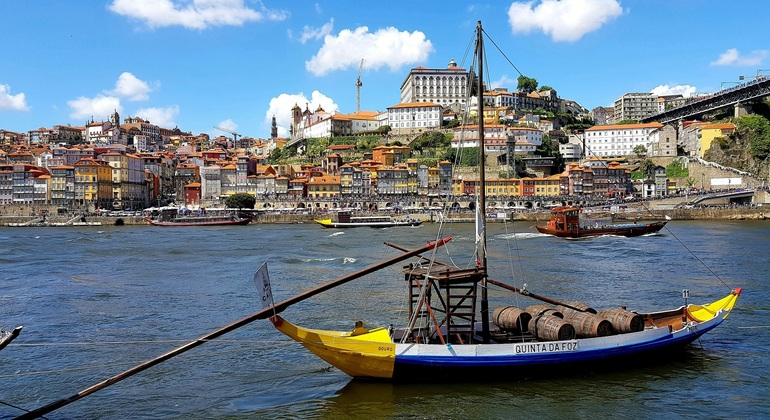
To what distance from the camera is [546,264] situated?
113 feet

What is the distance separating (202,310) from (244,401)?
9820 mm

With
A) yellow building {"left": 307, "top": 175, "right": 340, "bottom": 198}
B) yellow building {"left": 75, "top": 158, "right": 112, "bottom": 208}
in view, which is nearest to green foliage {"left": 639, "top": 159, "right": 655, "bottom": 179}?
yellow building {"left": 307, "top": 175, "right": 340, "bottom": 198}

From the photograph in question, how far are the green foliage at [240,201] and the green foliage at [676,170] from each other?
210ft

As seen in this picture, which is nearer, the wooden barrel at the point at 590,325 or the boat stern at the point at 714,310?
the wooden barrel at the point at 590,325

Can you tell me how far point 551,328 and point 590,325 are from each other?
961 millimetres

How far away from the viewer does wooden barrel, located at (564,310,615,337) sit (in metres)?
13.5

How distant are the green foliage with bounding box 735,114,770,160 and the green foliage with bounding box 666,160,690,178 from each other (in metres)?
8.73

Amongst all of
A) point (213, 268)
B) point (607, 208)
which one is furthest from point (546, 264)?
point (607, 208)

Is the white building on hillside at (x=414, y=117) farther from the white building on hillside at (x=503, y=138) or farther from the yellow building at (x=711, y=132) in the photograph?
the yellow building at (x=711, y=132)

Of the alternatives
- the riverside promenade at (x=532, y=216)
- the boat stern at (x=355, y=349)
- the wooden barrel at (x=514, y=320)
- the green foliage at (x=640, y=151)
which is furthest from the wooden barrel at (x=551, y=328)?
the green foliage at (x=640, y=151)

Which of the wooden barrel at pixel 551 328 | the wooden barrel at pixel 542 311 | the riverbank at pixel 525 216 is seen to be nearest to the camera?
the wooden barrel at pixel 551 328

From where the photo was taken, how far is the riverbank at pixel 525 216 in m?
74.1

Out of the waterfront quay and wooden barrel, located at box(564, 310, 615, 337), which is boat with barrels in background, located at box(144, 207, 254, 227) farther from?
wooden barrel, located at box(564, 310, 615, 337)

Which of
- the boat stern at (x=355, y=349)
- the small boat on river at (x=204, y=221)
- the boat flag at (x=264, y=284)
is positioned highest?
the boat flag at (x=264, y=284)
